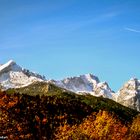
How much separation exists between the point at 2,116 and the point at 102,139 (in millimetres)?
43479

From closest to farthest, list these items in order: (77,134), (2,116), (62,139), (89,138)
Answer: (77,134), (89,138), (62,139), (2,116)

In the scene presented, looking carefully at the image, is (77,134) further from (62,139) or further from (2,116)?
(2,116)

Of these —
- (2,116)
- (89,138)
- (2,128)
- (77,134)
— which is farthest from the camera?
(2,116)

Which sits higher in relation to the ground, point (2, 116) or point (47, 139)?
point (2, 116)

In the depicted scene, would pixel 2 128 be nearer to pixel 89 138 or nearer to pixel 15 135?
pixel 15 135

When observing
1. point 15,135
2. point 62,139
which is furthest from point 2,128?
point 62,139

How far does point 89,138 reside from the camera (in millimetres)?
159250

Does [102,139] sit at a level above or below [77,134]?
below

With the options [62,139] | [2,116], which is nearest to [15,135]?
[2,116]

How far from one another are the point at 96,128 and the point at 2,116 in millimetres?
39604

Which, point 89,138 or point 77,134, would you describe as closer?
point 77,134

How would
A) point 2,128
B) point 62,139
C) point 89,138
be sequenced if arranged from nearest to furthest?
point 89,138 < point 62,139 < point 2,128

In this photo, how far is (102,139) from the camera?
188 m

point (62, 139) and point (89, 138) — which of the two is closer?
point (89, 138)
